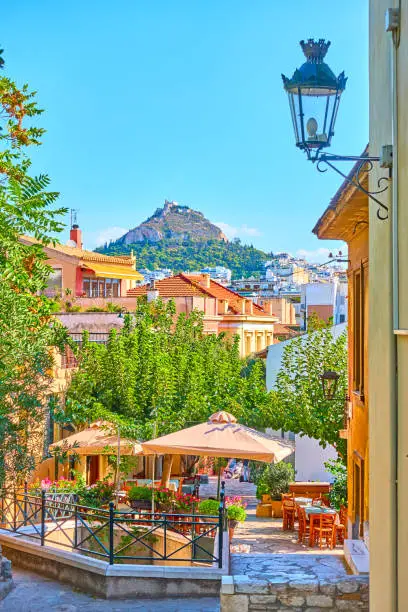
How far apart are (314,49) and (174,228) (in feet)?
502

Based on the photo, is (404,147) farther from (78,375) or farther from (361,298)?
(78,375)

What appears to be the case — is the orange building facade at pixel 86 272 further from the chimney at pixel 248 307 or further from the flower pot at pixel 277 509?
the flower pot at pixel 277 509

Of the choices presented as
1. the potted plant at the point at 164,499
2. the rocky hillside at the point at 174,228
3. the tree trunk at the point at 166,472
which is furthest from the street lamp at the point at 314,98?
the rocky hillside at the point at 174,228

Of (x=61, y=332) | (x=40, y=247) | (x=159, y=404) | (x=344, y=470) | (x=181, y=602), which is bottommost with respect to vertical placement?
(x=181, y=602)

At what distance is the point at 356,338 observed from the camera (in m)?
13.4

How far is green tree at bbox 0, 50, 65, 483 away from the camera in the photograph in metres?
12.6

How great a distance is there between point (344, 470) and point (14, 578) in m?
7.78

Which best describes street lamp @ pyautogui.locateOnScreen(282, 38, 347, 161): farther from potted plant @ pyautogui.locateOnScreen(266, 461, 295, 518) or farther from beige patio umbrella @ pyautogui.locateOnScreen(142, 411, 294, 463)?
potted plant @ pyautogui.locateOnScreen(266, 461, 295, 518)

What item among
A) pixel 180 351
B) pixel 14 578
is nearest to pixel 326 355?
pixel 180 351

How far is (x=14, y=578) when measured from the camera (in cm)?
1378

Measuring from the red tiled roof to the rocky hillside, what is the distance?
89041mm

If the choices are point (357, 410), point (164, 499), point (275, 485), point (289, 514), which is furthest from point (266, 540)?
point (357, 410)

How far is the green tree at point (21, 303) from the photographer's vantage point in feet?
41.3

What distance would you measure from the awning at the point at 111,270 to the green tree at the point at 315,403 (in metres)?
32.2
